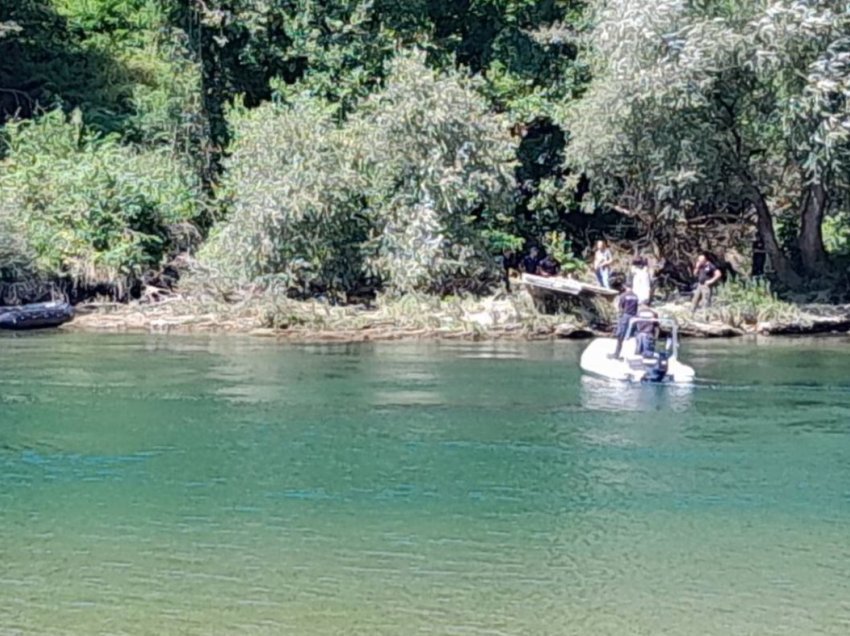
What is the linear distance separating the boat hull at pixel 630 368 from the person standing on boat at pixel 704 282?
29.9ft

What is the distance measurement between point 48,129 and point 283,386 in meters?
20.3

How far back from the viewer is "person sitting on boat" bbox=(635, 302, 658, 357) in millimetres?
24622

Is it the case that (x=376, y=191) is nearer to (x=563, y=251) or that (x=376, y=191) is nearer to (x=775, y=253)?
(x=563, y=251)

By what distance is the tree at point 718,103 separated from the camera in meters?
32.9

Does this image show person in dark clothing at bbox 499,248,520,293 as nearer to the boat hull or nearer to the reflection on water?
the boat hull

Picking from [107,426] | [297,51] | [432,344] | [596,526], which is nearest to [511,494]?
[596,526]

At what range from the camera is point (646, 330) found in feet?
82.4

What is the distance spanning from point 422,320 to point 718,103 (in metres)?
9.23

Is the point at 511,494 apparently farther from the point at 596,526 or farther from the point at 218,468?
the point at 218,468

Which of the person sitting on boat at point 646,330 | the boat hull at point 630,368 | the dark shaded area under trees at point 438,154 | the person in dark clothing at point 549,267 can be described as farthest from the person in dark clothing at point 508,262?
A: the person sitting on boat at point 646,330

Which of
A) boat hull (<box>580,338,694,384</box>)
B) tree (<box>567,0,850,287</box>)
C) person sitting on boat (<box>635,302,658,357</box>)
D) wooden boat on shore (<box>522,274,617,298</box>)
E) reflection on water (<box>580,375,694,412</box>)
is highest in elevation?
tree (<box>567,0,850,287</box>)

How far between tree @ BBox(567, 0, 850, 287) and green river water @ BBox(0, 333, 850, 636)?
8.96 metres

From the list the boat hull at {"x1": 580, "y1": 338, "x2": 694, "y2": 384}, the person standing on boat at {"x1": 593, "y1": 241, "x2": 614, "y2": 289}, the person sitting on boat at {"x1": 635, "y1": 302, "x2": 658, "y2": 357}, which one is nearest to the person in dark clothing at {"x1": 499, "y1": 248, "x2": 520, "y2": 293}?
the person standing on boat at {"x1": 593, "y1": 241, "x2": 614, "y2": 289}

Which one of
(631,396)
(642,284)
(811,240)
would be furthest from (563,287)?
(631,396)
